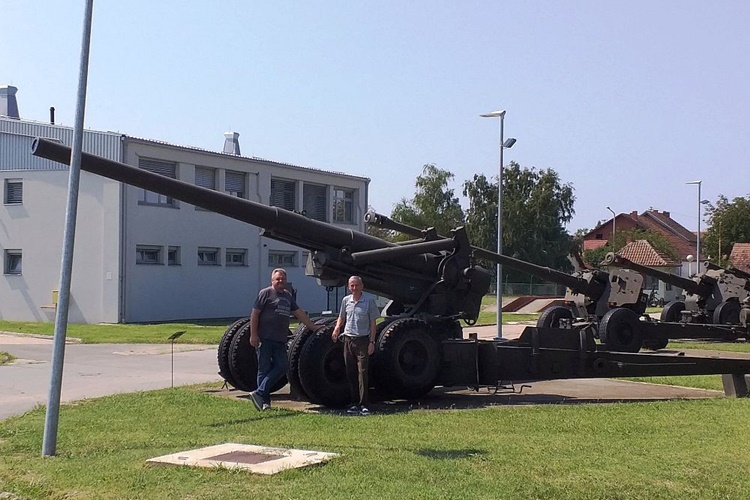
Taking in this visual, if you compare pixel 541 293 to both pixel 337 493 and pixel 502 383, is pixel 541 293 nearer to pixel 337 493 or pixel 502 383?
pixel 502 383

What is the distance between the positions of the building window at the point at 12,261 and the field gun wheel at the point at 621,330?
80.7ft

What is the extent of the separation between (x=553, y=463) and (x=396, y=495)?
163 centimetres

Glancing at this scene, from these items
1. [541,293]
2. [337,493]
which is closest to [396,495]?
[337,493]

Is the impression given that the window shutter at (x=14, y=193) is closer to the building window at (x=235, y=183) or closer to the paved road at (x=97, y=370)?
the building window at (x=235, y=183)

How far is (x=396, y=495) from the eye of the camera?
6512mm

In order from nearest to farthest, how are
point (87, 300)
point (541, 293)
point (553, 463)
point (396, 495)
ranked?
point (396, 495)
point (553, 463)
point (87, 300)
point (541, 293)

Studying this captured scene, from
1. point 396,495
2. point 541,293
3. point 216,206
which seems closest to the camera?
point 396,495

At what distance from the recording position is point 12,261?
3831 cm

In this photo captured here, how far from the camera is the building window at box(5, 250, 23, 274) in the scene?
3806 centimetres

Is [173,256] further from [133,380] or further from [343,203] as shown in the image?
[133,380]

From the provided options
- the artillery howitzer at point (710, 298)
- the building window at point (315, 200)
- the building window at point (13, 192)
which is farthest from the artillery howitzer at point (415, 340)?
the building window at point (315, 200)

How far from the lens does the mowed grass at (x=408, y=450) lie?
675cm

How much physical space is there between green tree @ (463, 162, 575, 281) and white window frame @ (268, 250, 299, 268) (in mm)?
33817

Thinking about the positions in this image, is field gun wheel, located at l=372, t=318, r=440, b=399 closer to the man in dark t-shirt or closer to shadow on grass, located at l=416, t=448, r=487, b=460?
the man in dark t-shirt
